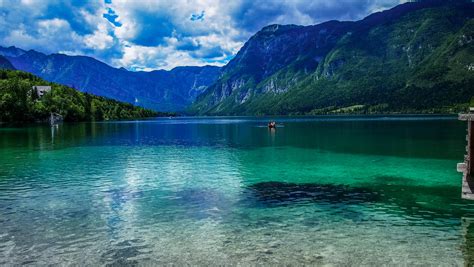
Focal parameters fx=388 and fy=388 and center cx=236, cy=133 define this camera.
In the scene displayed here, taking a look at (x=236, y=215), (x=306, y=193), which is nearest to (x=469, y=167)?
(x=236, y=215)

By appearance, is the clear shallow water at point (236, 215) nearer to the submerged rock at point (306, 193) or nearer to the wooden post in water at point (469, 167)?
the submerged rock at point (306, 193)

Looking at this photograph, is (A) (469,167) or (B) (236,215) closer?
(A) (469,167)

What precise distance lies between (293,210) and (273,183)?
39.1 feet

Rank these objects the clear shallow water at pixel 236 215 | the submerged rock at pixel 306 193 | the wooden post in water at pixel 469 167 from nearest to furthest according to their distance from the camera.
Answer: the wooden post in water at pixel 469 167 < the clear shallow water at pixel 236 215 < the submerged rock at pixel 306 193

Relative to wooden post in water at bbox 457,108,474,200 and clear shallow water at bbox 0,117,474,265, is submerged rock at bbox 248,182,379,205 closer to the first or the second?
clear shallow water at bbox 0,117,474,265

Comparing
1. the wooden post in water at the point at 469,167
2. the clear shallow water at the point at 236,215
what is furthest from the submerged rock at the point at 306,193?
the wooden post in water at the point at 469,167

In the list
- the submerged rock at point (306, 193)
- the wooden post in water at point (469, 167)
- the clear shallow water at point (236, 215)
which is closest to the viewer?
the wooden post in water at point (469, 167)

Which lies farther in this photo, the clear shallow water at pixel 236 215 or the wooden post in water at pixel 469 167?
the clear shallow water at pixel 236 215

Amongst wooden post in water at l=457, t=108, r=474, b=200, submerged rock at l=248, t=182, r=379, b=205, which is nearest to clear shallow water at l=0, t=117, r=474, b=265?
submerged rock at l=248, t=182, r=379, b=205

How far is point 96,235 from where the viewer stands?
22891 millimetres

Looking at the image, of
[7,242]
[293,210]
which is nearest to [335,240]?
[293,210]

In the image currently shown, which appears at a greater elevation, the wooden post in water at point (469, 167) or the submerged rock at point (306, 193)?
the wooden post in water at point (469, 167)

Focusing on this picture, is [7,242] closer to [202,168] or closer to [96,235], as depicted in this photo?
[96,235]

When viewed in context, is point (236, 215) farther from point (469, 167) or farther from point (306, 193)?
point (469, 167)
